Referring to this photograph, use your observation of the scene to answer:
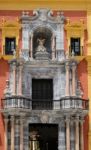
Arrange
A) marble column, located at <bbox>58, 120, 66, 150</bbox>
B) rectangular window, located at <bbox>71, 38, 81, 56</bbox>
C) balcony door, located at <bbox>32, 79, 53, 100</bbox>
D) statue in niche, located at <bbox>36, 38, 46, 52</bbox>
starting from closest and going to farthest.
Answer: marble column, located at <bbox>58, 120, 66, 150</bbox> → balcony door, located at <bbox>32, 79, 53, 100</bbox> → statue in niche, located at <bbox>36, 38, 46, 52</bbox> → rectangular window, located at <bbox>71, 38, 81, 56</bbox>

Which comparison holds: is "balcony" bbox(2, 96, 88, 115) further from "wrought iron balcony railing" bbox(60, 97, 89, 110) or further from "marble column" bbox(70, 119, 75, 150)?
"marble column" bbox(70, 119, 75, 150)

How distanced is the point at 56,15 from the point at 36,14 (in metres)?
1.09

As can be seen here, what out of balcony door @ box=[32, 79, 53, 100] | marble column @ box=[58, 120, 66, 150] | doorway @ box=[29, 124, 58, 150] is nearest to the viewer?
marble column @ box=[58, 120, 66, 150]

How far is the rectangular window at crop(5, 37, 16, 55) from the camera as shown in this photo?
30859 mm

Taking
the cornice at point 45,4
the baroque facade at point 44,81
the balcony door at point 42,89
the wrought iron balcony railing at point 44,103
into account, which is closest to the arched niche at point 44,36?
the baroque facade at point 44,81

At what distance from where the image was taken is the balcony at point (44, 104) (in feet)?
96.1

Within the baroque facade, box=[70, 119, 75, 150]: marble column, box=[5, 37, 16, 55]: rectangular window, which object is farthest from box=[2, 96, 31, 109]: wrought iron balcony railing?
box=[5, 37, 16, 55]: rectangular window

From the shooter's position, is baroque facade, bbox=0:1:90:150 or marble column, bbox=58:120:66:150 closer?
baroque facade, bbox=0:1:90:150

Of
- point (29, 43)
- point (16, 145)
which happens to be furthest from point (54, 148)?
point (29, 43)

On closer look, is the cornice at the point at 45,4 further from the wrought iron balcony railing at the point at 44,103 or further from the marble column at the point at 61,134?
the marble column at the point at 61,134

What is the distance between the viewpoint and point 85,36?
31.0 metres

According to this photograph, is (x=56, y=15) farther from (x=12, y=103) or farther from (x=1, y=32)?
(x=12, y=103)

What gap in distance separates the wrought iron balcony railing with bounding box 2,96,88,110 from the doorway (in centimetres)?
103

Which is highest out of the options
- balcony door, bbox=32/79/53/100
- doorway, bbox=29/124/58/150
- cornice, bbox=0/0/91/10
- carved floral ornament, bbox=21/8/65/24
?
cornice, bbox=0/0/91/10
